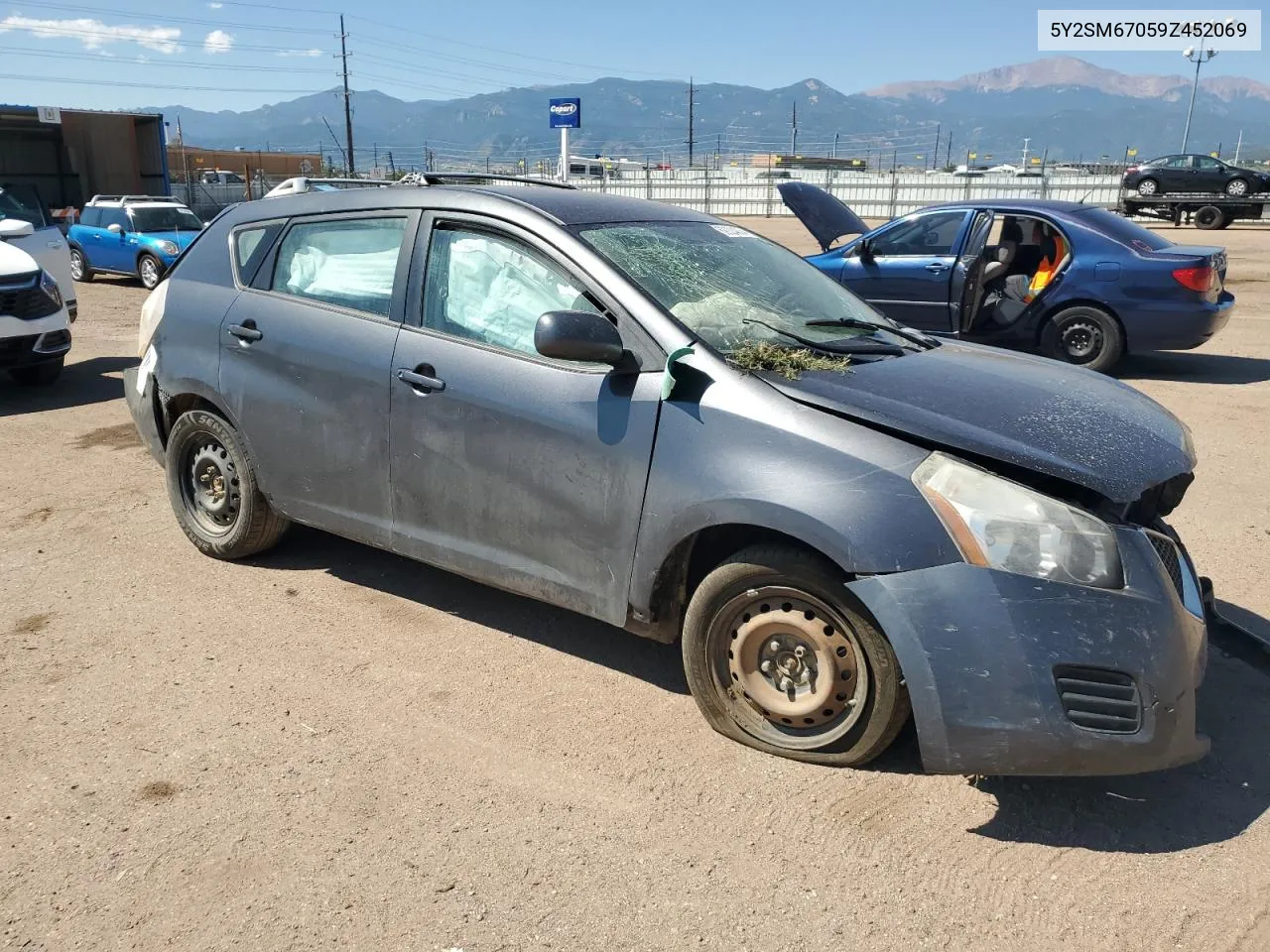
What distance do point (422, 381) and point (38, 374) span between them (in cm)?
711

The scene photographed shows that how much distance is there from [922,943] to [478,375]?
231 cm

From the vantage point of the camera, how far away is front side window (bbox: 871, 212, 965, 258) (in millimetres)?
9234

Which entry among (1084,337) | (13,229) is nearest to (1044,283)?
(1084,337)

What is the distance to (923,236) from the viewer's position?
9.42 metres

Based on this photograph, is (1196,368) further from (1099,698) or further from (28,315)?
(28,315)

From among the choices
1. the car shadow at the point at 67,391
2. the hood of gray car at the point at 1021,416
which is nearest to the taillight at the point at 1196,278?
the hood of gray car at the point at 1021,416

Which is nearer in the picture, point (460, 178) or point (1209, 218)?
point (460, 178)

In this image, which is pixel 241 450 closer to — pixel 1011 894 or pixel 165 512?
pixel 165 512

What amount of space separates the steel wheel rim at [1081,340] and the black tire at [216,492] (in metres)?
7.32

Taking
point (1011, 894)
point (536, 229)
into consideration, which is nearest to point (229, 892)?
point (1011, 894)

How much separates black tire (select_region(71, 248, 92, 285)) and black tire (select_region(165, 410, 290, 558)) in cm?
1607

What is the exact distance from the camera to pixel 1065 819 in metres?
2.86

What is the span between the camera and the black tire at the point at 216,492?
14.9 ft

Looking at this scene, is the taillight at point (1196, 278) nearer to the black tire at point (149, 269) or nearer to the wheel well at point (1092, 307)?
the wheel well at point (1092, 307)
